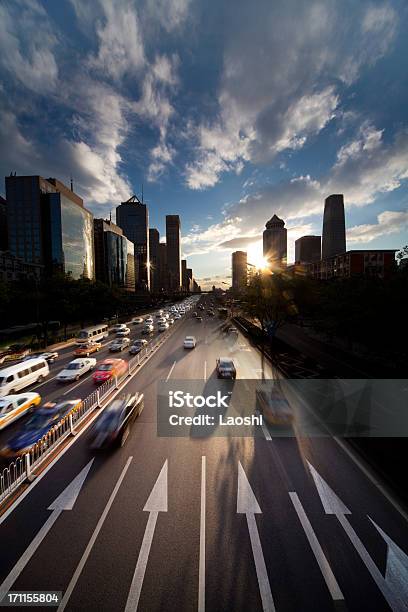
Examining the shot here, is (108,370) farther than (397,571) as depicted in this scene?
Yes

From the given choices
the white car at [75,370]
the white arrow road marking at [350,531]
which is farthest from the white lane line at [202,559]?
the white car at [75,370]

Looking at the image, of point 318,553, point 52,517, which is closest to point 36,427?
point 52,517

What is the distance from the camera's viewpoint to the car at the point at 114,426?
9.87 m

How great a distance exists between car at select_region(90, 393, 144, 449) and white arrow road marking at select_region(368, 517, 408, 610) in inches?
376

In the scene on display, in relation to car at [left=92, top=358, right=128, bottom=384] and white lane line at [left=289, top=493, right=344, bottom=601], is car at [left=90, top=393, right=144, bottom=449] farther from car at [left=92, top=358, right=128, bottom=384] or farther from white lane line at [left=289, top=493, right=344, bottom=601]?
white lane line at [left=289, top=493, right=344, bottom=601]

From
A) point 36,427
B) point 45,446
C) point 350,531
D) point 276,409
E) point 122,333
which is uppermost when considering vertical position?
point 122,333

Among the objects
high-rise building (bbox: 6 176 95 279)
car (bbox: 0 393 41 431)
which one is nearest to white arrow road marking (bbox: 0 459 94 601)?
car (bbox: 0 393 41 431)

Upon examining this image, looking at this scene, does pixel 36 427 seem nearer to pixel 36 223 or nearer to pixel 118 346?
pixel 118 346

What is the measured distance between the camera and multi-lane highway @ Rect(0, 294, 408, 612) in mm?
5164

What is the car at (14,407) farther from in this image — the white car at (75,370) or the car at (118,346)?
the car at (118,346)

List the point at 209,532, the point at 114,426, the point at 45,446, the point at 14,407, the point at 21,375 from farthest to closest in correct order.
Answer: the point at 21,375 → the point at 14,407 → the point at 114,426 → the point at 45,446 → the point at 209,532

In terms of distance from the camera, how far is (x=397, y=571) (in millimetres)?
5559

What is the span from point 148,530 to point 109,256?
475ft

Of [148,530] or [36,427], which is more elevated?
[36,427]
